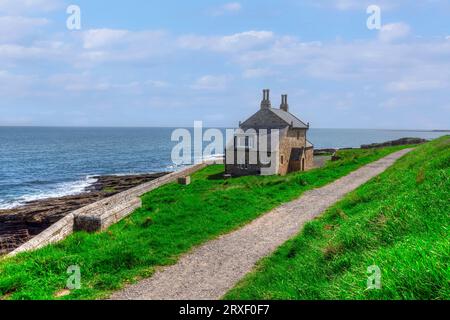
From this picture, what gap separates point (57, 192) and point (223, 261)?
1676 inches

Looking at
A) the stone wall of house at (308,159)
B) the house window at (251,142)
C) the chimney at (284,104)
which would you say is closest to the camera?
the house window at (251,142)

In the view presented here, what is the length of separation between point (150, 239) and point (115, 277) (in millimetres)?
3029

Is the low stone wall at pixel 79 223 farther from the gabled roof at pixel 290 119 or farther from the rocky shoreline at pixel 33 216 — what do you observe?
the gabled roof at pixel 290 119

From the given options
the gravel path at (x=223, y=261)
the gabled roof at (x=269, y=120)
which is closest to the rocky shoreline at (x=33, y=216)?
the gravel path at (x=223, y=261)

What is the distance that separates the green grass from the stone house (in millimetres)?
16372

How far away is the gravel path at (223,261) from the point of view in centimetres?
921

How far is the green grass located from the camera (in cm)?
966

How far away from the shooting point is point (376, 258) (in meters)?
6.75

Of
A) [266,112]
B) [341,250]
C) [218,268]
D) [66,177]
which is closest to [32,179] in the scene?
[66,177]

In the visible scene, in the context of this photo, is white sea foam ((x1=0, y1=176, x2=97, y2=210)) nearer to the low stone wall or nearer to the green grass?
the low stone wall

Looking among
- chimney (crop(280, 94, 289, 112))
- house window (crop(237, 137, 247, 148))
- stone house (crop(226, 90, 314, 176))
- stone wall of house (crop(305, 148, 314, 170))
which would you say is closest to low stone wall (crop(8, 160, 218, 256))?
stone house (crop(226, 90, 314, 176))

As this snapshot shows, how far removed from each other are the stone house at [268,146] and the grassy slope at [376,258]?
81.0 ft

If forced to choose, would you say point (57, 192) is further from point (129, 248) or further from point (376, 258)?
point (376, 258)

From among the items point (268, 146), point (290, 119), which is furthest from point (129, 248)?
point (290, 119)
